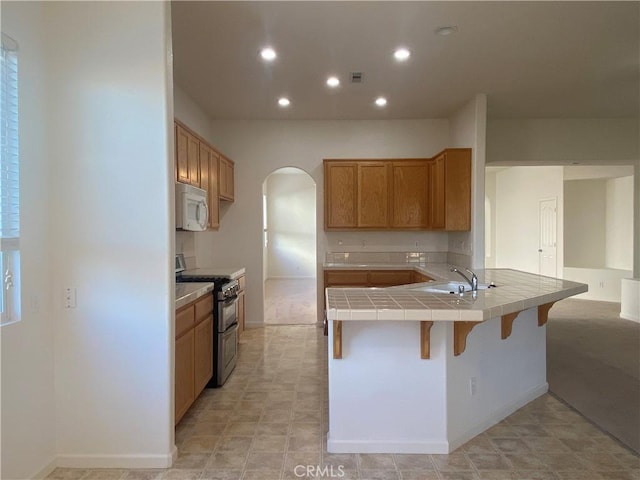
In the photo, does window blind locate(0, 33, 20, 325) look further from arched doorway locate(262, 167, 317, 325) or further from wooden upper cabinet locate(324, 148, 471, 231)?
arched doorway locate(262, 167, 317, 325)

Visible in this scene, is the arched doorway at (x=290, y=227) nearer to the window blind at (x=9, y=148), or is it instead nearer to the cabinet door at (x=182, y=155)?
the cabinet door at (x=182, y=155)

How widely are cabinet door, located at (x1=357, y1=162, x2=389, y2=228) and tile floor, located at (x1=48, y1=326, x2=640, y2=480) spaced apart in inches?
104

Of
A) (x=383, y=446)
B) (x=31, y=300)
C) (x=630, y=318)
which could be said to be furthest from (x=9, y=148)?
(x=630, y=318)

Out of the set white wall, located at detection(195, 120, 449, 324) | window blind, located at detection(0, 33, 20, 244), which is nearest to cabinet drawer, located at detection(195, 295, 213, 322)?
window blind, located at detection(0, 33, 20, 244)

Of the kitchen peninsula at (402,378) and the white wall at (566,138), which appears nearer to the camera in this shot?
the kitchen peninsula at (402,378)

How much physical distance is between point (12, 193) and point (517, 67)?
4197mm

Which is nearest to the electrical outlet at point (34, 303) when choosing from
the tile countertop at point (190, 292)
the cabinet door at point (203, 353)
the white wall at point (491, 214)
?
the tile countertop at point (190, 292)

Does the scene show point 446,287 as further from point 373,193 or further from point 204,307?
point 373,193

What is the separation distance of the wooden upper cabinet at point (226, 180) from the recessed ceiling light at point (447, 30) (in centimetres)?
293

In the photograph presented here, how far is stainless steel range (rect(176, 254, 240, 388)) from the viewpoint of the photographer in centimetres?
331

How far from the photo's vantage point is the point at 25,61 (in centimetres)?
199

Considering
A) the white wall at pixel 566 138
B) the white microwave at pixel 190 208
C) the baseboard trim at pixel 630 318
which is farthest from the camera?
the baseboard trim at pixel 630 318

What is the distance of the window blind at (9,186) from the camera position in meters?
1.86

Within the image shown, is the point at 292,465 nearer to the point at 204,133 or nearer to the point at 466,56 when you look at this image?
the point at 466,56
